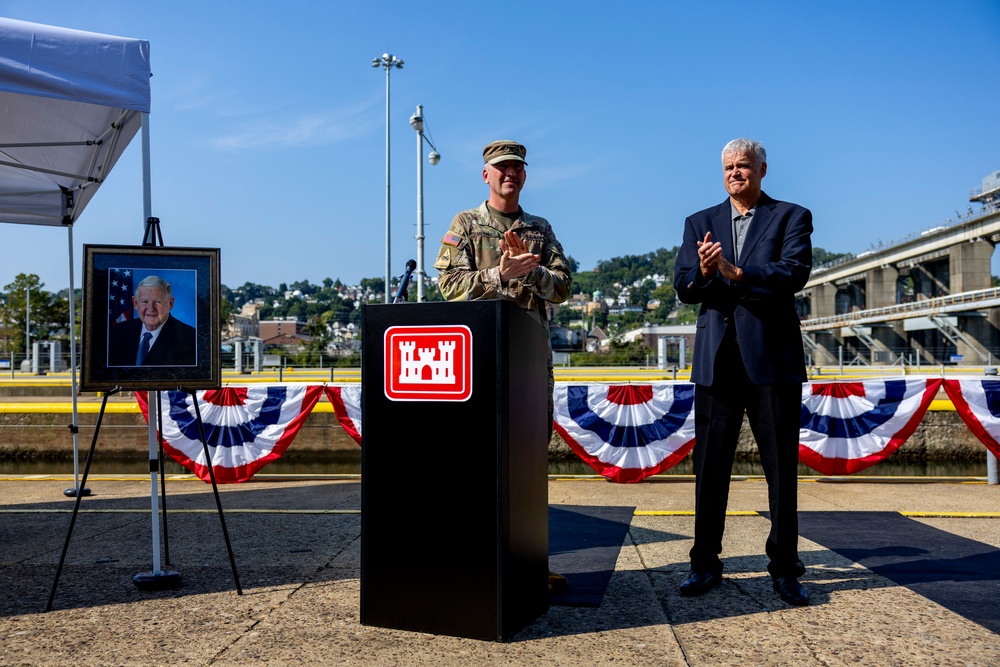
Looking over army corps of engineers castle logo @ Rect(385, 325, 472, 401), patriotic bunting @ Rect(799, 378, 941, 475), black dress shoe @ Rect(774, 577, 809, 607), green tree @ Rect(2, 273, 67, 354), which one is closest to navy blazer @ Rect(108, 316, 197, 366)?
army corps of engineers castle logo @ Rect(385, 325, 472, 401)

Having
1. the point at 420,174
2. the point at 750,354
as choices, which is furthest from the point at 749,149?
the point at 420,174

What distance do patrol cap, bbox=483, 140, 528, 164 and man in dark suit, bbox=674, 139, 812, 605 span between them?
101 centimetres

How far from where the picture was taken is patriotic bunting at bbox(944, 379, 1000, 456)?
7824 mm

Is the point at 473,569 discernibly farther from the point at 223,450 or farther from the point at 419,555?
the point at 223,450

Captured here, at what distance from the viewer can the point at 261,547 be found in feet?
15.8

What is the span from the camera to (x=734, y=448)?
150 inches

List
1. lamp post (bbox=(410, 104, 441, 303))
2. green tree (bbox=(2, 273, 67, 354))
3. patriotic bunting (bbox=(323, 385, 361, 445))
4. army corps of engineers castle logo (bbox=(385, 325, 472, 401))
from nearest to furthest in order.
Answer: army corps of engineers castle logo (bbox=(385, 325, 472, 401)), patriotic bunting (bbox=(323, 385, 361, 445)), lamp post (bbox=(410, 104, 441, 303)), green tree (bbox=(2, 273, 67, 354))

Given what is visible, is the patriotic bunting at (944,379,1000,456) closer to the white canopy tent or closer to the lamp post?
the white canopy tent

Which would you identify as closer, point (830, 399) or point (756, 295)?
point (756, 295)

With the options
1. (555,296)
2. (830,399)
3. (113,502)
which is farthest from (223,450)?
(830,399)

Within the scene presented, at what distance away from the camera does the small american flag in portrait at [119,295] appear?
407 centimetres

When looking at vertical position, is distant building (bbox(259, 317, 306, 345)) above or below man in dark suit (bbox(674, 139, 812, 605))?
above

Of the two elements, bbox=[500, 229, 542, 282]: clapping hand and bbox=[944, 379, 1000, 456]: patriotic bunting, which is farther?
bbox=[944, 379, 1000, 456]: patriotic bunting

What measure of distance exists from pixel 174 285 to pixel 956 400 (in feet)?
25.4
